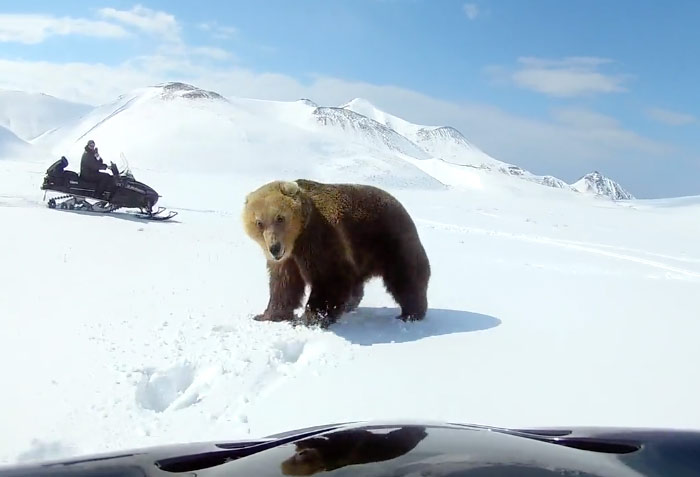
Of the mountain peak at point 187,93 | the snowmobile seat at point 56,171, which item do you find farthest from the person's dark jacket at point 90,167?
the mountain peak at point 187,93

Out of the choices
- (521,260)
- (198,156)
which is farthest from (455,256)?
Result: (198,156)

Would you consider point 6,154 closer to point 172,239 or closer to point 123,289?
point 172,239

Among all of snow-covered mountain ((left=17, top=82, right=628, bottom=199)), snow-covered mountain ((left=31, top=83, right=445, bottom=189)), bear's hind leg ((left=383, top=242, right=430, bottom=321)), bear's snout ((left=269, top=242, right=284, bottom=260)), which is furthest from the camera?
snow-covered mountain ((left=17, top=82, right=628, bottom=199))

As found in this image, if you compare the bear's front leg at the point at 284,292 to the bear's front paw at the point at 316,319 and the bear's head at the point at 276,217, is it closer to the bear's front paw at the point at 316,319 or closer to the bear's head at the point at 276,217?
the bear's front paw at the point at 316,319

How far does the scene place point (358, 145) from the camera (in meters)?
77.8

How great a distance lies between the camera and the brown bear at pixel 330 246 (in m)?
6.24

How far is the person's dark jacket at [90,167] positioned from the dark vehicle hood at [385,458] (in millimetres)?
16242

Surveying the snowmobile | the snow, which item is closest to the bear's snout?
the snow

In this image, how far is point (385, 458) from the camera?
4.18 feet

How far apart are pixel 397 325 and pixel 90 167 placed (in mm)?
12455

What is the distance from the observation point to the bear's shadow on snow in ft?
21.1

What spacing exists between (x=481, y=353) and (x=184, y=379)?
2840mm

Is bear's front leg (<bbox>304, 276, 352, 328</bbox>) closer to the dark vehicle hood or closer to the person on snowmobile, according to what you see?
the dark vehicle hood

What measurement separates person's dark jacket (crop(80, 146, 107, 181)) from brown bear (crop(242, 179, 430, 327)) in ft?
37.4
